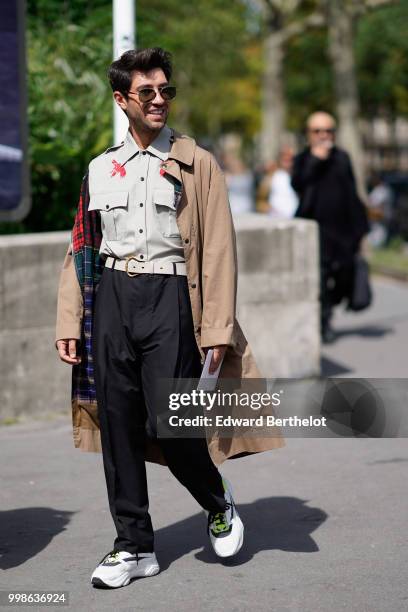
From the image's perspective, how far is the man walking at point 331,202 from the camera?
1030 cm

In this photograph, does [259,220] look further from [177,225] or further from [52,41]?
[177,225]

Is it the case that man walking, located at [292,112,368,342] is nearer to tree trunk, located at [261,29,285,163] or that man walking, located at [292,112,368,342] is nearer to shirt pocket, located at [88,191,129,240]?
shirt pocket, located at [88,191,129,240]

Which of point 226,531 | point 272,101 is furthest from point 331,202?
point 272,101

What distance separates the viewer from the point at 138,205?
4457 mm

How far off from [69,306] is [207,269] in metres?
0.54

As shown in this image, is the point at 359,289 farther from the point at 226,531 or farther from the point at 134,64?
the point at 134,64

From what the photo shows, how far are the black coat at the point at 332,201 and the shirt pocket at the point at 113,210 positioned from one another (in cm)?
593

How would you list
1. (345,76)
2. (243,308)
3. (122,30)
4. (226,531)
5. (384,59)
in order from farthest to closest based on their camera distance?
1. (384,59)
2. (345,76)
3. (243,308)
4. (122,30)
5. (226,531)

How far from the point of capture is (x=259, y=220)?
8.73 meters

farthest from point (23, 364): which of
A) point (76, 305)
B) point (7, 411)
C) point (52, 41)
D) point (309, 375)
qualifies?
point (52, 41)

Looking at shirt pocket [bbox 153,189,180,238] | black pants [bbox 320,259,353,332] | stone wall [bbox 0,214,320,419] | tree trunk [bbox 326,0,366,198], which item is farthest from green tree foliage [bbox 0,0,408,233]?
→ shirt pocket [bbox 153,189,180,238]

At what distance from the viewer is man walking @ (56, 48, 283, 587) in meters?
4.46

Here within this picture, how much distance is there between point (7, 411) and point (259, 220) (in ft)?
7.66

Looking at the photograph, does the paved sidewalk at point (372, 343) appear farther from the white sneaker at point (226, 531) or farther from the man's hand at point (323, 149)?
the white sneaker at point (226, 531)
